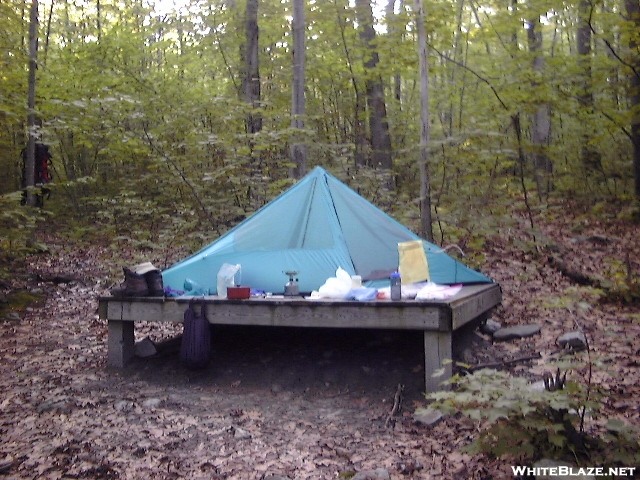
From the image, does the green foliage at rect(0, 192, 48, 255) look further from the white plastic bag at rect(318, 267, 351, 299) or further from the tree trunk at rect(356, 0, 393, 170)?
the tree trunk at rect(356, 0, 393, 170)

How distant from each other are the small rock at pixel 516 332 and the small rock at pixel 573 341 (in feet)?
1.19

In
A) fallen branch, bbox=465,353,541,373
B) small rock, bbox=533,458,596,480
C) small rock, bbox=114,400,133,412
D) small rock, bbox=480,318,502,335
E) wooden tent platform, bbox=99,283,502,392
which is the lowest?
small rock, bbox=114,400,133,412

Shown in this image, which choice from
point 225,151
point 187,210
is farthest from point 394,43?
point 187,210

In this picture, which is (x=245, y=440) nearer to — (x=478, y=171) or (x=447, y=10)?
(x=478, y=171)

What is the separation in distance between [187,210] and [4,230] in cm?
236

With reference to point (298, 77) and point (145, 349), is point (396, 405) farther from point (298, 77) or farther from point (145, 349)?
point (298, 77)

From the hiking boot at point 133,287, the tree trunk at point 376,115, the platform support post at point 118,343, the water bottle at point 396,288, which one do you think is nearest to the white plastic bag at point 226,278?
the hiking boot at point 133,287

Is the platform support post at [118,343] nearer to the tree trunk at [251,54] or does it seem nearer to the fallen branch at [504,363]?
the fallen branch at [504,363]

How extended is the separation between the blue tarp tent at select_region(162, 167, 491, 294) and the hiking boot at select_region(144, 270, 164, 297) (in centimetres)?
40

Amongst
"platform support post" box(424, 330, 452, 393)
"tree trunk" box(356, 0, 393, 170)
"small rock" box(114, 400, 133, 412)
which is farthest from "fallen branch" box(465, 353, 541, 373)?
"tree trunk" box(356, 0, 393, 170)

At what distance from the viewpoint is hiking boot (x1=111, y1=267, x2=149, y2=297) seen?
4.71 meters

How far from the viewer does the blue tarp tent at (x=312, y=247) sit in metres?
5.15

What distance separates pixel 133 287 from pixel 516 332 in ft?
11.3

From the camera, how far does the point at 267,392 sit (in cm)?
434
